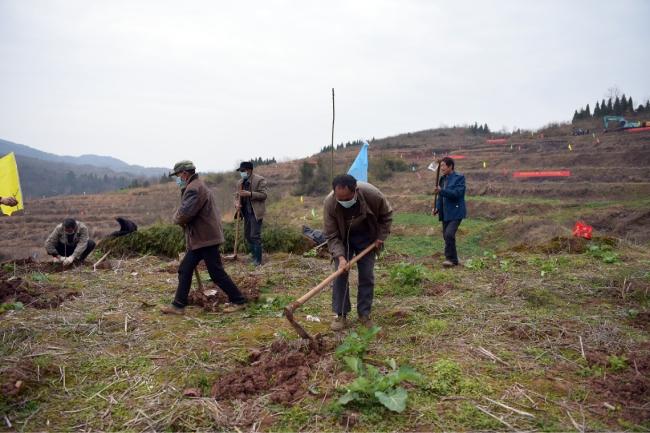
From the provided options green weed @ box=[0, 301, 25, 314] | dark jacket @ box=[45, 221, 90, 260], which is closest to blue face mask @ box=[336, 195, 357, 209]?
green weed @ box=[0, 301, 25, 314]

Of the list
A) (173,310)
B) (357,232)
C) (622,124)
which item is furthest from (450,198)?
(622,124)

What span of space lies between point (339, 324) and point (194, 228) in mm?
2045

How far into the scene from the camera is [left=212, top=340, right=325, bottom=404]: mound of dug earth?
337 cm

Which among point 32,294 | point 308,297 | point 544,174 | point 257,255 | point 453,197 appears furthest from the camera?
point 544,174

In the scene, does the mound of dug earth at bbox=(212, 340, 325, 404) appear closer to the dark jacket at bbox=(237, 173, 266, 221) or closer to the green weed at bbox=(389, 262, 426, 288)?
the green weed at bbox=(389, 262, 426, 288)

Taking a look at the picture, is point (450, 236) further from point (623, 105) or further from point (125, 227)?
point (623, 105)

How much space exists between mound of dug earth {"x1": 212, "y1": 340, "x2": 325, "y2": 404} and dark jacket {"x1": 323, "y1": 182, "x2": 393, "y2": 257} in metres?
1.10

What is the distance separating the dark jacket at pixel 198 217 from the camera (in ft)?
16.9

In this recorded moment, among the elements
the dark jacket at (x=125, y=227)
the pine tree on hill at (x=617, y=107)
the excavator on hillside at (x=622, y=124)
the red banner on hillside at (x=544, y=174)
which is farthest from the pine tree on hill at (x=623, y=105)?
the dark jacket at (x=125, y=227)

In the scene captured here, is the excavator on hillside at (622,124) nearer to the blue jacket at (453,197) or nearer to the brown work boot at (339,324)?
the blue jacket at (453,197)

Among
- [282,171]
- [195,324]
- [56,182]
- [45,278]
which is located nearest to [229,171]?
[282,171]

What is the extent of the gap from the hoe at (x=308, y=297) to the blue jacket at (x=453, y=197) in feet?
10.3

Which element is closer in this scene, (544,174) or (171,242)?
(171,242)

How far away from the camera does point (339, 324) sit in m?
4.72
